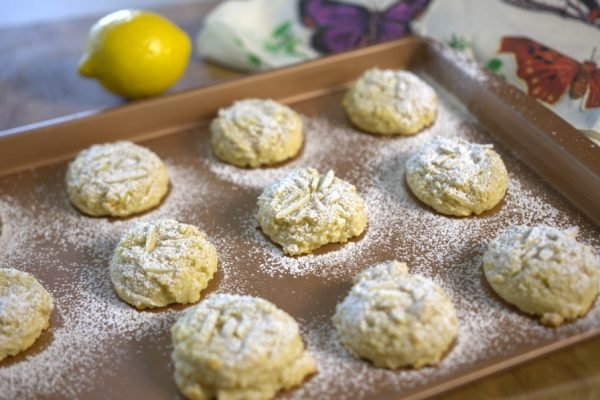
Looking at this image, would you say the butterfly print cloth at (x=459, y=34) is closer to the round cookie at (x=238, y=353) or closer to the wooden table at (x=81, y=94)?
the wooden table at (x=81, y=94)

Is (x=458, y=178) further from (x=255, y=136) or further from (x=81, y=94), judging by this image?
(x=81, y=94)

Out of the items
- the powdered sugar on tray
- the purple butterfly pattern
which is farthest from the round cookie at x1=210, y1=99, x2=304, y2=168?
the purple butterfly pattern

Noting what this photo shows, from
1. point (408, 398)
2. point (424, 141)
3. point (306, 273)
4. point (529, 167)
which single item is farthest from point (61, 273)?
point (529, 167)

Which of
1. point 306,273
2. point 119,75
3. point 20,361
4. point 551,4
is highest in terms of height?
point 551,4

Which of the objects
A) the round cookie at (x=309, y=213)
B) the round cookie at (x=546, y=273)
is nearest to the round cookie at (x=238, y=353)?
the round cookie at (x=309, y=213)

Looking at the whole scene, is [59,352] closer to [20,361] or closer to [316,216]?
[20,361]
